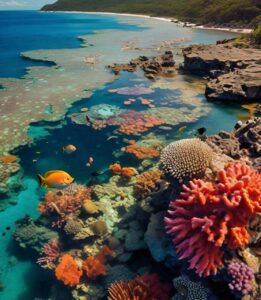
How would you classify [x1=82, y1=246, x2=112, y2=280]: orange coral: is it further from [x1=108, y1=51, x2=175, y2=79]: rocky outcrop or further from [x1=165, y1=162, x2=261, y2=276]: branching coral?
[x1=108, y1=51, x2=175, y2=79]: rocky outcrop

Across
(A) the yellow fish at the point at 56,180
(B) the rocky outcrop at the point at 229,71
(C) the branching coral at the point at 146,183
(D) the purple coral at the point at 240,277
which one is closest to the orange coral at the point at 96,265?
(A) the yellow fish at the point at 56,180

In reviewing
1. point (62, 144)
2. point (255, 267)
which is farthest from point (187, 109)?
point (255, 267)

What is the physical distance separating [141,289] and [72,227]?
3.39m

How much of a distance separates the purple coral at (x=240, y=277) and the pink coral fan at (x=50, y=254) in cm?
484

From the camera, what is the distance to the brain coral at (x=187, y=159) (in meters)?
6.31

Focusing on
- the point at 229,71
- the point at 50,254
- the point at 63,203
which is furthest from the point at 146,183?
the point at 229,71

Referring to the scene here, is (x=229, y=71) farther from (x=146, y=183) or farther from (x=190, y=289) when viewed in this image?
(x=190, y=289)

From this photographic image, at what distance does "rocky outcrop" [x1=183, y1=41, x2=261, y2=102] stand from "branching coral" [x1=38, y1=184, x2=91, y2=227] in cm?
1205

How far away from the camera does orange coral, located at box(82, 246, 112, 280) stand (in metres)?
7.79

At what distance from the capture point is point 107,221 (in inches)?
378

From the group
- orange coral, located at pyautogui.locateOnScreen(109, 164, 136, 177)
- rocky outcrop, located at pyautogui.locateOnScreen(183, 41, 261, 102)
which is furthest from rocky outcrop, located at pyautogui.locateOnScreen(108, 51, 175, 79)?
orange coral, located at pyautogui.locateOnScreen(109, 164, 136, 177)

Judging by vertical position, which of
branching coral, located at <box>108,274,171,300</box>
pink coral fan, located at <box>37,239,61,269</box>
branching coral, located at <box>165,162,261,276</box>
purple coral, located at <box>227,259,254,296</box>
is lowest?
pink coral fan, located at <box>37,239,61,269</box>

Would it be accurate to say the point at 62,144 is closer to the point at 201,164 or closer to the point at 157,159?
the point at 157,159

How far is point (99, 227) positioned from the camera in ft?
29.9
